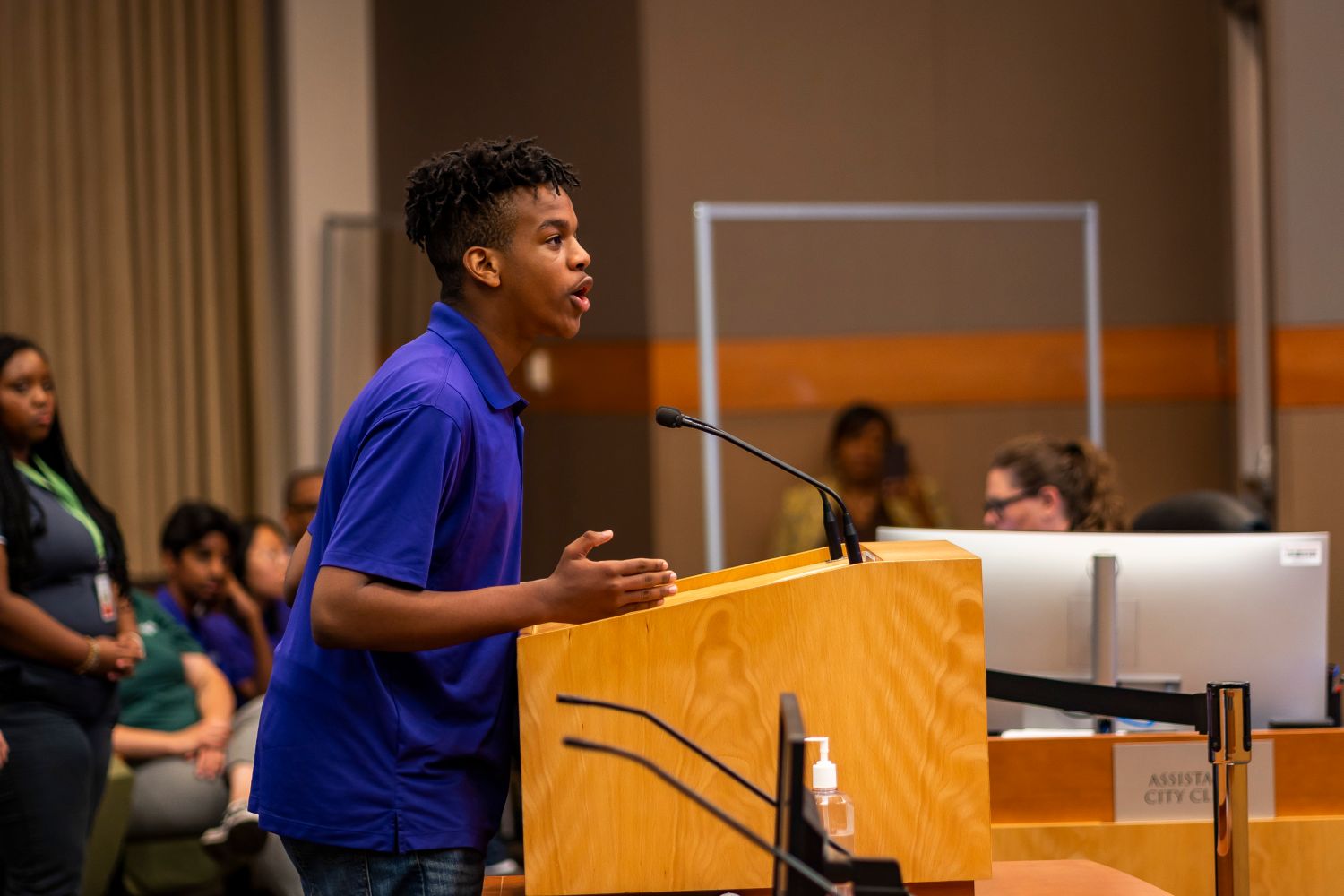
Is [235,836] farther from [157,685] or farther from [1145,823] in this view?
[1145,823]

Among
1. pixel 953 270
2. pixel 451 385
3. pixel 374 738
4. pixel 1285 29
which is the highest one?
pixel 1285 29

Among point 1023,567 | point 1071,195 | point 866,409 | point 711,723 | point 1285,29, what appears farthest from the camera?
point 1071,195

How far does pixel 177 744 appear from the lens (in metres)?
4.07

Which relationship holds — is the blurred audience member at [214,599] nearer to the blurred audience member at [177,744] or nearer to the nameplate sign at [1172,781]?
the blurred audience member at [177,744]

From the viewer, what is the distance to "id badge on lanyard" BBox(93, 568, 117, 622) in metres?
3.17

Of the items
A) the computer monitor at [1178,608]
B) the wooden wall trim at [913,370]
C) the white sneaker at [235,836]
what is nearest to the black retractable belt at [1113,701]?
the computer monitor at [1178,608]

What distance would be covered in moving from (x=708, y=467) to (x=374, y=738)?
3.13m

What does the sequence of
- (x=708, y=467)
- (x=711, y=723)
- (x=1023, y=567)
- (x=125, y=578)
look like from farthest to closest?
(x=708, y=467) → (x=125, y=578) → (x=1023, y=567) → (x=711, y=723)

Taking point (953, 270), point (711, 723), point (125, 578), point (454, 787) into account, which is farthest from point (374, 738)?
point (953, 270)

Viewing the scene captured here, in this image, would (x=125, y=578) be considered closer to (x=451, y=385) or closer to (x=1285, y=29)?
(x=451, y=385)

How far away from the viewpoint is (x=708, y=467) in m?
4.57

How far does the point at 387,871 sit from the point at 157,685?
295cm

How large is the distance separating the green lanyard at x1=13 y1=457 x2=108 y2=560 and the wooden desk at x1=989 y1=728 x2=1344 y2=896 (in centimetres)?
207

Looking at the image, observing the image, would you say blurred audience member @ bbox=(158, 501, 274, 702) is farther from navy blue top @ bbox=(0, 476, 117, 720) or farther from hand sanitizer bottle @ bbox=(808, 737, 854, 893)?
hand sanitizer bottle @ bbox=(808, 737, 854, 893)
